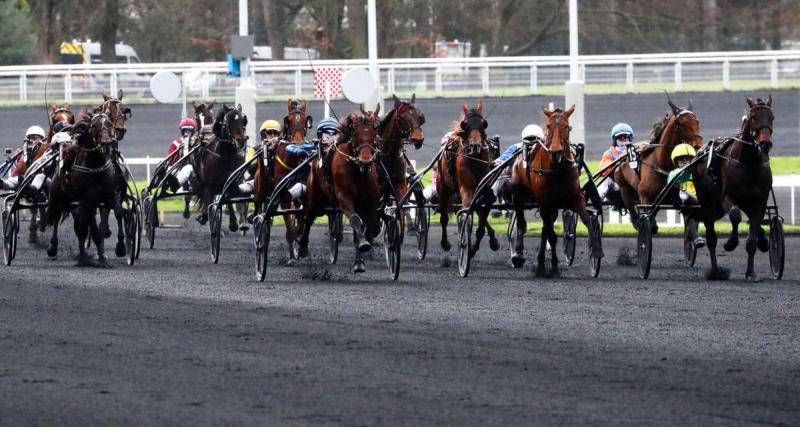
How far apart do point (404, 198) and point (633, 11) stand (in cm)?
3283

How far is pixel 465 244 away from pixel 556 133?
1.50 meters

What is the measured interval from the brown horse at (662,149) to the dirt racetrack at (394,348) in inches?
36.6

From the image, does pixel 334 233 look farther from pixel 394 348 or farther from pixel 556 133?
pixel 394 348

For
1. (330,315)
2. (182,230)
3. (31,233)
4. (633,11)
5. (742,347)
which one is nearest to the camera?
(742,347)

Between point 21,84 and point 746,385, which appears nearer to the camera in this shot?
point 746,385

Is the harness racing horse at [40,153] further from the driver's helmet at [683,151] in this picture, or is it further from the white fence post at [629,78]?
the white fence post at [629,78]

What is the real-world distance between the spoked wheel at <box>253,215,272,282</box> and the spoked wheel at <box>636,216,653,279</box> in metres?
3.43

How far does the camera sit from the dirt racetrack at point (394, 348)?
8.30 metres

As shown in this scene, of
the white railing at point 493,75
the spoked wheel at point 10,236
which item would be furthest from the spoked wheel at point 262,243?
the white railing at point 493,75

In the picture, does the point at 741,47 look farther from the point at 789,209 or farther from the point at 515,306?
the point at 515,306

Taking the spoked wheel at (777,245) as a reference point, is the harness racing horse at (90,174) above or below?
above

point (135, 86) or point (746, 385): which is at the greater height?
point (135, 86)

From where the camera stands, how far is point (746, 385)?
9.06m

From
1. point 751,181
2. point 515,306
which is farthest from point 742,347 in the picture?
point 751,181
